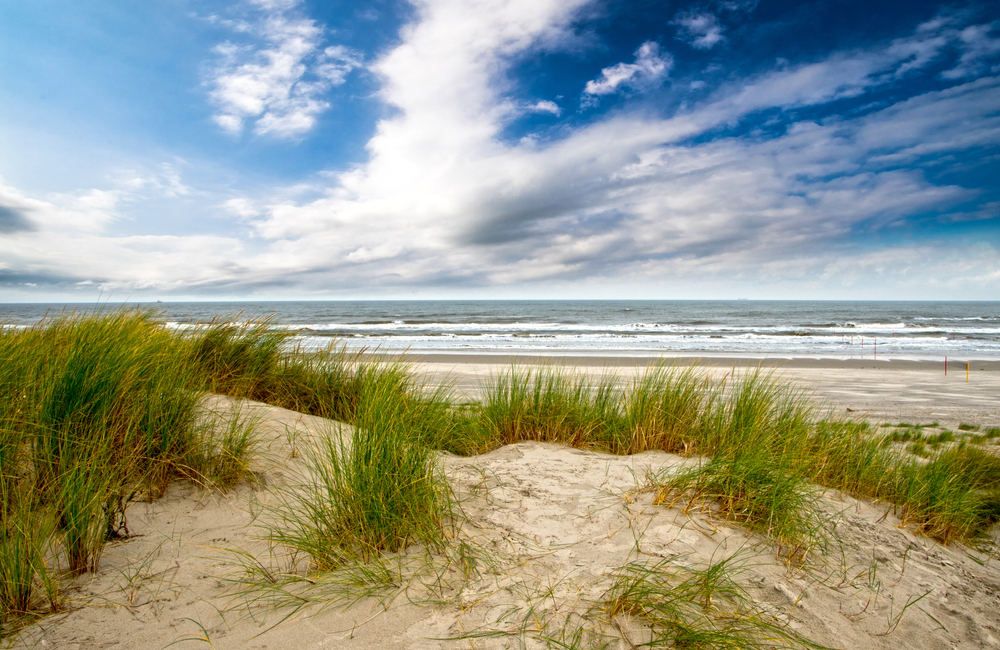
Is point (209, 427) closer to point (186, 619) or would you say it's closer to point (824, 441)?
point (186, 619)

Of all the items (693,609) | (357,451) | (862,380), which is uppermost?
(357,451)

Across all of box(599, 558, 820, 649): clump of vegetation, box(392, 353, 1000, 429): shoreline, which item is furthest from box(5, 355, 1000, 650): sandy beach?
box(392, 353, 1000, 429): shoreline

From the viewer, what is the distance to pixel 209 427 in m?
3.54

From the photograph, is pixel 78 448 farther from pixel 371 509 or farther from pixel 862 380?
pixel 862 380

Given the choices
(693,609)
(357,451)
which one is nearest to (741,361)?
(693,609)

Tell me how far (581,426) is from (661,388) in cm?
102

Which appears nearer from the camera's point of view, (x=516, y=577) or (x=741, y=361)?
(x=516, y=577)

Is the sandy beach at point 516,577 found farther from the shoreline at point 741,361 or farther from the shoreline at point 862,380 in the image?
the shoreline at point 741,361

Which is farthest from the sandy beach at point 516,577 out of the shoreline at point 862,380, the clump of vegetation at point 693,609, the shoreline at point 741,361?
the shoreline at point 741,361

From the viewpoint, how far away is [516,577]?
2492 mm

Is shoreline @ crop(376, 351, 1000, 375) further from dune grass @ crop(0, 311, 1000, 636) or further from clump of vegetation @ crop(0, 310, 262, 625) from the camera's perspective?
clump of vegetation @ crop(0, 310, 262, 625)

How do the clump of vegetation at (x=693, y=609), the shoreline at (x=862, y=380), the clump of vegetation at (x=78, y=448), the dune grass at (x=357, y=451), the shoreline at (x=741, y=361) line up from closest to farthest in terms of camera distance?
the clump of vegetation at (x=693, y=609) < the clump of vegetation at (x=78, y=448) < the dune grass at (x=357, y=451) < the shoreline at (x=862, y=380) < the shoreline at (x=741, y=361)

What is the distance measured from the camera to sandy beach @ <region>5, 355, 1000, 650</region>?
6.98 ft

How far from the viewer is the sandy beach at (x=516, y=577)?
2.13 metres
